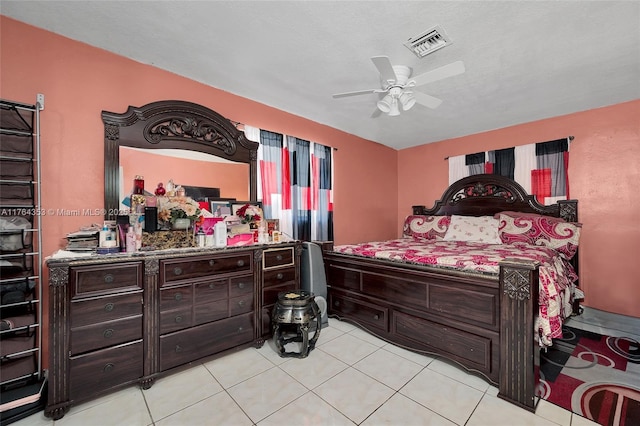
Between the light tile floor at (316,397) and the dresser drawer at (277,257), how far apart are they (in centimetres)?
78

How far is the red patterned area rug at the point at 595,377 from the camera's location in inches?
65.4

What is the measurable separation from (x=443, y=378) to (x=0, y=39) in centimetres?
396

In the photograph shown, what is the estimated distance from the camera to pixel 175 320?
1979 mm

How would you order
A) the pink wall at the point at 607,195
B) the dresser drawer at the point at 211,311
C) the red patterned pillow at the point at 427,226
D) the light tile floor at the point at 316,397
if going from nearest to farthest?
1. the light tile floor at the point at 316,397
2. the dresser drawer at the point at 211,311
3. the pink wall at the point at 607,195
4. the red patterned pillow at the point at 427,226

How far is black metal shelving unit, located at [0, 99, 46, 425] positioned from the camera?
5.70 ft

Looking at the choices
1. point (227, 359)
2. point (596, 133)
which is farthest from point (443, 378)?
point (596, 133)

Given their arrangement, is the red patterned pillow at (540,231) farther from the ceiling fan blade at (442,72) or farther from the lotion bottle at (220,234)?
the lotion bottle at (220,234)

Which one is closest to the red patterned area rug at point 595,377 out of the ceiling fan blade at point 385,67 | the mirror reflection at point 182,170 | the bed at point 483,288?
the bed at point 483,288

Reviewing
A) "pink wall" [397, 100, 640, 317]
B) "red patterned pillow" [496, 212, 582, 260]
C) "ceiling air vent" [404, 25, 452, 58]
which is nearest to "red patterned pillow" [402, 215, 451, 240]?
"red patterned pillow" [496, 212, 582, 260]

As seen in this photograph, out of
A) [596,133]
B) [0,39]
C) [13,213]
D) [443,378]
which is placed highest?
[0,39]

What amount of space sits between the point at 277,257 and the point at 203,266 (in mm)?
696

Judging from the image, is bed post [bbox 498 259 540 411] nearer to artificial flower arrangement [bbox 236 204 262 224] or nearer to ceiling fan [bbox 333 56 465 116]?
ceiling fan [bbox 333 56 465 116]

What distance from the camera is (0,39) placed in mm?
1779

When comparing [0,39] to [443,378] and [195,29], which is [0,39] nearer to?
[195,29]
